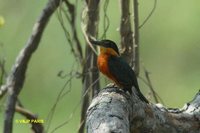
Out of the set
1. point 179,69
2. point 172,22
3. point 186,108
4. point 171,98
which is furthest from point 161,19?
point 186,108

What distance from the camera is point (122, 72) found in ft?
13.5

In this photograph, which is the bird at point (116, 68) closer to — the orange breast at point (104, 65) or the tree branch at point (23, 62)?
the orange breast at point (104, 65)

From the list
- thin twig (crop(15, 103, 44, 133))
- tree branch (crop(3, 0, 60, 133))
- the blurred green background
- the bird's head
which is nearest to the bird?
the bird's head

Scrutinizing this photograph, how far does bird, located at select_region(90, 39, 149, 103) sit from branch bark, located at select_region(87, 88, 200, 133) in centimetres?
19

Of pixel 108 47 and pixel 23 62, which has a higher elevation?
pixel 108 47

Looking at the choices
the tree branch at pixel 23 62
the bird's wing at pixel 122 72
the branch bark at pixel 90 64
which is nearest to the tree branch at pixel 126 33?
the branch bark at pixel 90 64

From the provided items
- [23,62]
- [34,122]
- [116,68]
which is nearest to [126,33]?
[116,68]

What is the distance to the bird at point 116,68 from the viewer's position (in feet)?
13.4

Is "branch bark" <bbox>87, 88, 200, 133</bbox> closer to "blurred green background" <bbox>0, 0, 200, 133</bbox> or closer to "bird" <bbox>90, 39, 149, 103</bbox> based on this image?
"bird" <bbox>90, 39, 149, 103</bbox>

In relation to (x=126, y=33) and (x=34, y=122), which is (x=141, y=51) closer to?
(x=34, y=122)

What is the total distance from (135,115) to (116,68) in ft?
1.73

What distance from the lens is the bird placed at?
13.4 feet

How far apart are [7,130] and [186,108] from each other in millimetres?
1348

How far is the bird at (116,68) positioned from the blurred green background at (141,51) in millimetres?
3269
